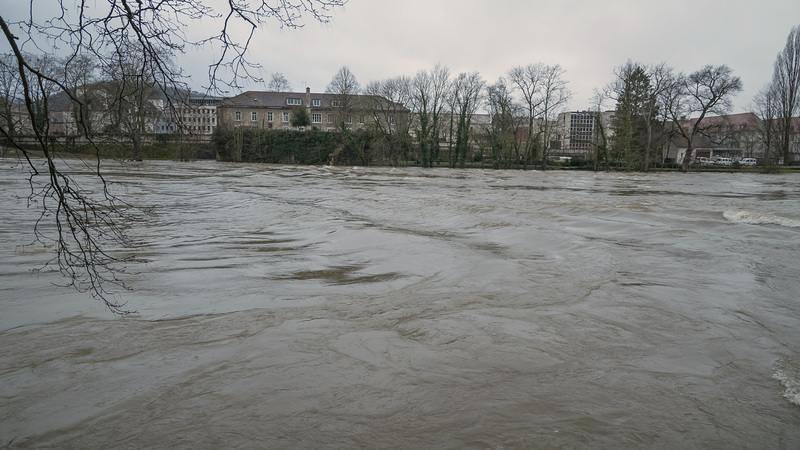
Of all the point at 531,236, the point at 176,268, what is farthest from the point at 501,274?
the point at 176,268

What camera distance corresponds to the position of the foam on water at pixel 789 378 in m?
3.56

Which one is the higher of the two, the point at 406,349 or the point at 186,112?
the point at 186,112

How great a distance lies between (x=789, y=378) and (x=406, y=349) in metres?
2.96

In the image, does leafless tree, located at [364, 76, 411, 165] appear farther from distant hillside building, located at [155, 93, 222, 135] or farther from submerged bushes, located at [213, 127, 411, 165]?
distant hillside building, located at [155, 93, 222, 135]

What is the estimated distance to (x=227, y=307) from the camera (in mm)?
5309

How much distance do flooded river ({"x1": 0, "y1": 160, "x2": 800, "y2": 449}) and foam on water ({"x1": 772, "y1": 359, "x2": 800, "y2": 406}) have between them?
0.02 m

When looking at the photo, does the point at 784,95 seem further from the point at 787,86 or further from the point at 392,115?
the point at 392,115

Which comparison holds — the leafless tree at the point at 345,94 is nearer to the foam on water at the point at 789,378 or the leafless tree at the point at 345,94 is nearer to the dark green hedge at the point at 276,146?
the dark green hedge at the point at 276,146

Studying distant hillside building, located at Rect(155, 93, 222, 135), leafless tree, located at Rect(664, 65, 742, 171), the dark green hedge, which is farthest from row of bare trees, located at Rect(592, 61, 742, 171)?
distant hillside building, located at Rect(155, 93, 222, 135)

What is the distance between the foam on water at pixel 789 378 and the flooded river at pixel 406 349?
22mm

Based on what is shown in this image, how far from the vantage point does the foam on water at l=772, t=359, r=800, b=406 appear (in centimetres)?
356

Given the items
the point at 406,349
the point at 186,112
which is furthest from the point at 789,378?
the point at 186,112

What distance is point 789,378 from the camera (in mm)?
3855

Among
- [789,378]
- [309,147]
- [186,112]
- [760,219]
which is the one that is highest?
[309,147]
